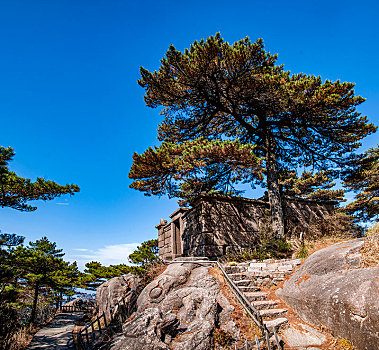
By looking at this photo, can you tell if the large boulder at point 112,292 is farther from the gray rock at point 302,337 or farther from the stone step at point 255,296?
the gray rock at point 302,337

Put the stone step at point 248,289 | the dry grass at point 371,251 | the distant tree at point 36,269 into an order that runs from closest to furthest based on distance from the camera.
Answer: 1. the dry grass at point 371,251
2. the stone step at point 248,289
3. the distant tree at point 36,269

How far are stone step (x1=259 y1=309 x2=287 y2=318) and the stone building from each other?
4566 mm

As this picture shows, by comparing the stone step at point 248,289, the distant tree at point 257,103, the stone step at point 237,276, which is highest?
the distant tree at point 257,103

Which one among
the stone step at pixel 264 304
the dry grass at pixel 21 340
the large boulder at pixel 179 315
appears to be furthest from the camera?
the dry grass at pixel 21 340

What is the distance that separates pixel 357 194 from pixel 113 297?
14.0 m

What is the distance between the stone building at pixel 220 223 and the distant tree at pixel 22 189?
5.40 meters

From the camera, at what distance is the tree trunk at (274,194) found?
11070 millimetres

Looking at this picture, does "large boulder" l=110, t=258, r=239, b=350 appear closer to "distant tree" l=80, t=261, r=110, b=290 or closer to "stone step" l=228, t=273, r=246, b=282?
"stone step" l=228, t=273, r=246, b=282

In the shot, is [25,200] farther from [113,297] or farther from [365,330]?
[365,330]

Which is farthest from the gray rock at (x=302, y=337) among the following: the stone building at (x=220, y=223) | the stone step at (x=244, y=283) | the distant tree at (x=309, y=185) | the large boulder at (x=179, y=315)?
the distant tree at (x=309, y=185)

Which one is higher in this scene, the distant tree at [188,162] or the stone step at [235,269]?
the distant tree at [188,162]

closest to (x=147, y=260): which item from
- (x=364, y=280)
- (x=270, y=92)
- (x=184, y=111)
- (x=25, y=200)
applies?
(x=25, y=200)

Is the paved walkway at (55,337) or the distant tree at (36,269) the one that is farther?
the distant tree at (36,269)

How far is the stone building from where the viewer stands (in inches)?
407
